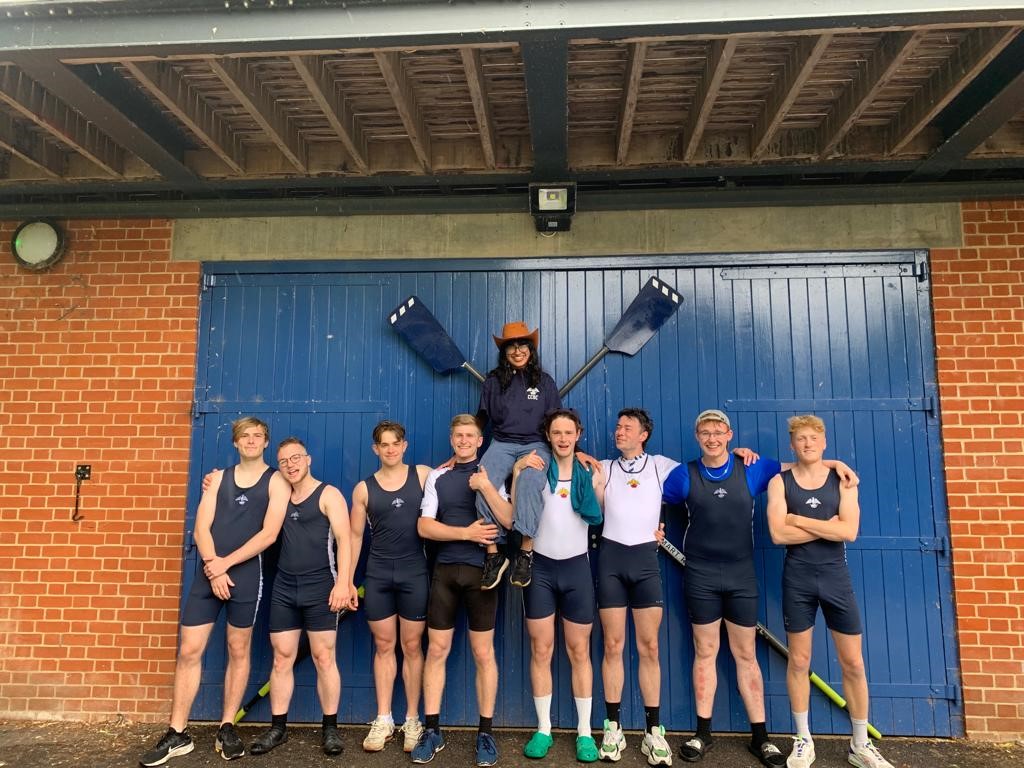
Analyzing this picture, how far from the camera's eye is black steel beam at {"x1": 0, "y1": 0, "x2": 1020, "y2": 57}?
8.20 ft

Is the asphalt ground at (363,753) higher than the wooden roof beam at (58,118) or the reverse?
the reverse

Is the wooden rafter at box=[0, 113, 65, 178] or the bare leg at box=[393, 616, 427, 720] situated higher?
the wooden rafter at box=[0, 113, 65, 178]

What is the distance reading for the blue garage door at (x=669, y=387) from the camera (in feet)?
12.3

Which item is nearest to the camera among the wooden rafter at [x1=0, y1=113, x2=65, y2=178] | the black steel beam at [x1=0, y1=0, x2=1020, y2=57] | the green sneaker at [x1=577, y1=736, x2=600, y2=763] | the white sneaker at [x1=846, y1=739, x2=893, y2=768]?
the black steel beam at [x1=0, y1=0, x2=1020, y2=57]

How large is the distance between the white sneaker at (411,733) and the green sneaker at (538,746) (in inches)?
22.3

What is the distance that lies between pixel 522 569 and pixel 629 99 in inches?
91.9

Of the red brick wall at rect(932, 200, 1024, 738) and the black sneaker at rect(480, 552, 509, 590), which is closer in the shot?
the black sneaker at rect(480, 552, 509, 590)

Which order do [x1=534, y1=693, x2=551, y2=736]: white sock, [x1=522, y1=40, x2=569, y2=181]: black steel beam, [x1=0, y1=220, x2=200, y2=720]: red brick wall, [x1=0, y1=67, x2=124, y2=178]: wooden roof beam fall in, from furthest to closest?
[x1=0, y1=220, x2=200, y2=720]: red brick wall
[x1=534, y1=693, x2=551, y2=736]: white sock
[x1=0, y1=67, x2=124, y2=178]: wooden roof beam
[x1=522, y1=40, x2=569, y2=181]: black steel beam

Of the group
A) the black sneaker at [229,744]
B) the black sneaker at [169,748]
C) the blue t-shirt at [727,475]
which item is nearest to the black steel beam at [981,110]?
the blue t-shirt at [727,475]

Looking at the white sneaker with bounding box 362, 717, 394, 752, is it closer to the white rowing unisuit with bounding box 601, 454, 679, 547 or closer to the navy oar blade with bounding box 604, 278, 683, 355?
the white rowing unisuit with bounding box 601, 454, 679, 547

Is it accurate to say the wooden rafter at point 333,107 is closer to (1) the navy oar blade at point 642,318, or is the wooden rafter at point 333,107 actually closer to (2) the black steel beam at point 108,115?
(2) the black steel beam at point 108,115

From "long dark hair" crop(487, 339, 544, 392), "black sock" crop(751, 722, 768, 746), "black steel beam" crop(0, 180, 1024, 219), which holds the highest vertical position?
"black steel beam" crop(0, 180, 1024, 219)

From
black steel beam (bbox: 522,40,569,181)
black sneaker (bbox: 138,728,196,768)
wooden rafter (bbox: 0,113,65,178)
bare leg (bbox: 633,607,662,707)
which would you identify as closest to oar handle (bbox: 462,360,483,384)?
black steel beam (bbox: 522,40,569,181)

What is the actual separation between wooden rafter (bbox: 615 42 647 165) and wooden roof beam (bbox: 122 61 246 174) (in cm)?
214
